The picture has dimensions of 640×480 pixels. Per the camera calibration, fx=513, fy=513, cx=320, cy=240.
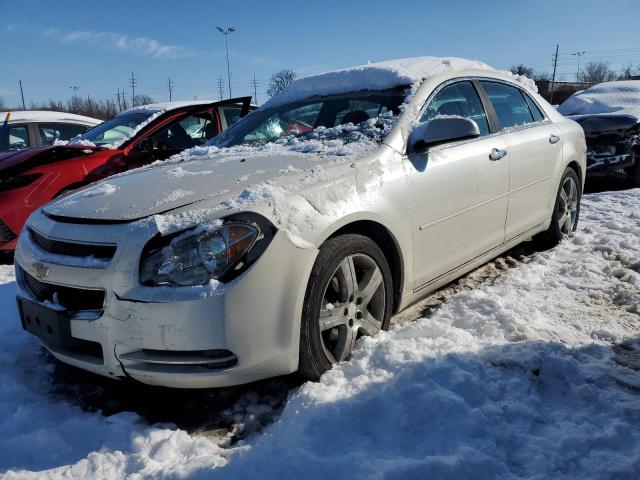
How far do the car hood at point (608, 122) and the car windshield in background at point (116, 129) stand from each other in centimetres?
558

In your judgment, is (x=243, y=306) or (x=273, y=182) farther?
(x=273, y=182)

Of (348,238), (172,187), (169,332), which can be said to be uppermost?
(172,187)

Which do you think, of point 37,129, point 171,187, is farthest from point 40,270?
point 37,129

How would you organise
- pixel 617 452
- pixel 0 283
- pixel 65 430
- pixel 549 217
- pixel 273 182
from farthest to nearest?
pixel 549 217
pixel 0 283
pixel 273 182
pixel 65 430
pixel 617 452

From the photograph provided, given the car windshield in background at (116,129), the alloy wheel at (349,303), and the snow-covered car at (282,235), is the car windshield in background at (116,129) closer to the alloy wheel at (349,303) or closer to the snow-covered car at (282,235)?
the snow-covered car at (282,235)

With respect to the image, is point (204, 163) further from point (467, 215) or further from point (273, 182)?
point (467, 215)

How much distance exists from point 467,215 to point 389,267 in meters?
0.74

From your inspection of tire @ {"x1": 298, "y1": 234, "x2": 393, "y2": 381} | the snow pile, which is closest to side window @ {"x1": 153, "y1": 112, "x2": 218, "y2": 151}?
the snow pile

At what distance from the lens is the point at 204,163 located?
2910 millimetres

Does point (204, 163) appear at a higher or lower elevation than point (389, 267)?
higher

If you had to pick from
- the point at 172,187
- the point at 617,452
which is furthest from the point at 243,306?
the point at 617,452

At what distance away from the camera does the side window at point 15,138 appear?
23.5ft

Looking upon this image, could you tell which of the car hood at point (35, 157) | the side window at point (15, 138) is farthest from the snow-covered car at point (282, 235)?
the side window at point (15, 138)

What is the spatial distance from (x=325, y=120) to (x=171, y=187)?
1.28 m
